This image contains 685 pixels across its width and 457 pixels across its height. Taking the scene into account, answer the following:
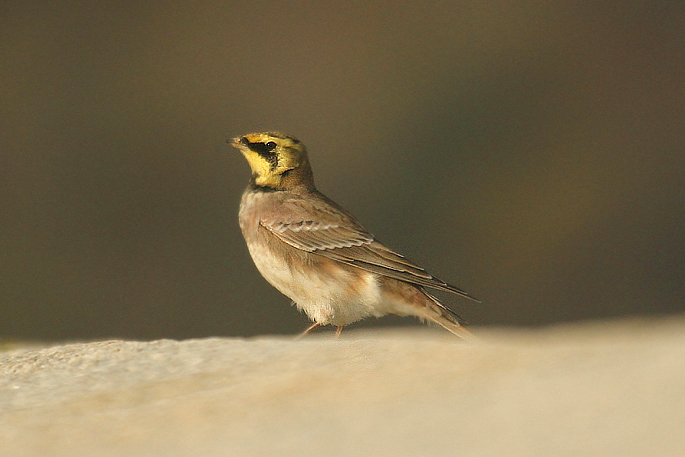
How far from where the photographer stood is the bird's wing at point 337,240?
24.2 ft

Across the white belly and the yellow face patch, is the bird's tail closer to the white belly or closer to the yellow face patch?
the white belly

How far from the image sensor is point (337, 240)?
7660 millimetres

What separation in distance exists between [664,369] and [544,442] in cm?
97

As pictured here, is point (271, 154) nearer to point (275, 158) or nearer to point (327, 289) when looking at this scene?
point (275, 158)

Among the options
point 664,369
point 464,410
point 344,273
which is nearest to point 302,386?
point 464,410

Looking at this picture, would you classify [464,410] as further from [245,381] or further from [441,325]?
[441,325]

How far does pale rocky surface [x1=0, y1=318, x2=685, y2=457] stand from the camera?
3824 mm

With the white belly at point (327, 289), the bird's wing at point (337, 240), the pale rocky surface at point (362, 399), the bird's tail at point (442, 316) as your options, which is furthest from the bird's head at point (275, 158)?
the pale rocky surface at point (362, 399)

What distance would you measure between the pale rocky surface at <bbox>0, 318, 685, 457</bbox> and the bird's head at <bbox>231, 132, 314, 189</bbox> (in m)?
2.16

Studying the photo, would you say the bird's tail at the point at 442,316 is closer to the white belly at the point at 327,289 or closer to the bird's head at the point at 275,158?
the white belly at the point at 327,289

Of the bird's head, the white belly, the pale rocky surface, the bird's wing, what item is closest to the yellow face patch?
the bird's head

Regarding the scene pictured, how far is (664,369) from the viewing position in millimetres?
4383

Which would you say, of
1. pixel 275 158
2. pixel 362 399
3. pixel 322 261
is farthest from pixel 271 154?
pixel 362 399

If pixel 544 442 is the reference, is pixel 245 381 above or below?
below
